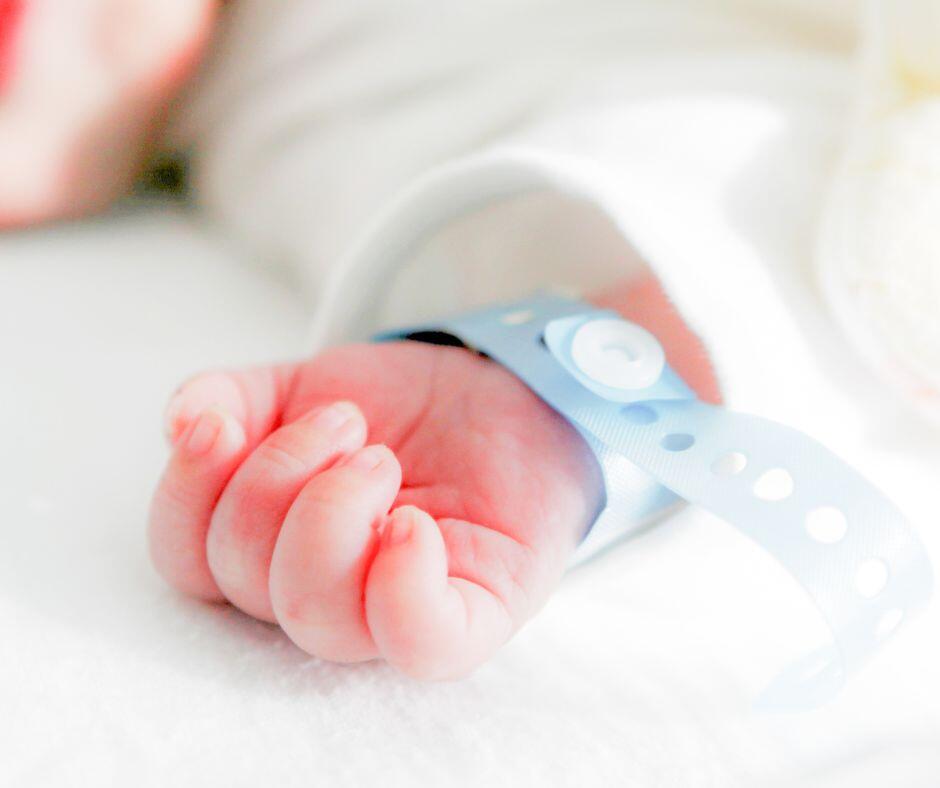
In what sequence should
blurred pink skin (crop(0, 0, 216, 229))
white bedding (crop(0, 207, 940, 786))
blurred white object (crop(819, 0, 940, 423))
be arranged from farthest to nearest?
1. blurred pink skin (crop(0, 0, 216, 229))
2. blurred white object (crop(819, 0, 940, 423))
3. white bedding (crop(0, 207, 940, 786))

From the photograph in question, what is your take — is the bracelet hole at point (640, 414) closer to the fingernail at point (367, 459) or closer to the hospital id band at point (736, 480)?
the hospital id band at point (736, 480)

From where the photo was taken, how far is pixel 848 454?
46 centimetres

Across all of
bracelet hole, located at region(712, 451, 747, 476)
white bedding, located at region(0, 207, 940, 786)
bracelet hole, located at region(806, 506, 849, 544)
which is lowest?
white bedding, located at region(0, 207, 940, 786)

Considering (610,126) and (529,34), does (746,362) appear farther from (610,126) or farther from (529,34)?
(529,34)

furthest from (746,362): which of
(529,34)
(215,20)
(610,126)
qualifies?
(215,20)

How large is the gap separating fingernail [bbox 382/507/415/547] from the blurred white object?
0.79ft

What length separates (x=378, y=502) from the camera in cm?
34

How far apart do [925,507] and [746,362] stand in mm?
112

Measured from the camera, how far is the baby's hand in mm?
332

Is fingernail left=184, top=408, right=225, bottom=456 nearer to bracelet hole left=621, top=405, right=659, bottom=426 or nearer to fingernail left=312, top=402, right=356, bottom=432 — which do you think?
fingernail left=312, top=402, right=356, bottom=432

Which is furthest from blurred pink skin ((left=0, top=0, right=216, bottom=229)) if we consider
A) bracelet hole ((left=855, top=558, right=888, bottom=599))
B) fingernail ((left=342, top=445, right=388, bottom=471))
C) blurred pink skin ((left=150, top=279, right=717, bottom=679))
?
bracelet hole ((left=855, top=558, right=888, bottom=599))

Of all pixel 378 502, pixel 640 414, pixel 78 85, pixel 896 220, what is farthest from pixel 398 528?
pixel 78 85

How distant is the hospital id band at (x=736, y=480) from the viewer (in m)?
0.36

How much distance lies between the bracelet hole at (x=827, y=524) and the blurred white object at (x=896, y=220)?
12 cm
